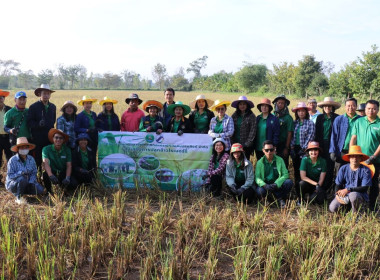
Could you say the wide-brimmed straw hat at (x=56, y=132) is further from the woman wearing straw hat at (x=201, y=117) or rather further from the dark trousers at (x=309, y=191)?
the dark trousers at (x=309, y=191)

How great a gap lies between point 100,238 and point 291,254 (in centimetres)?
200

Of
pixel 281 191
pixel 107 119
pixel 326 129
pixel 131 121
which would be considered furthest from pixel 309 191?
pixel 107 119

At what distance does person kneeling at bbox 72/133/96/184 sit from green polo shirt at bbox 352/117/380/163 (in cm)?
435

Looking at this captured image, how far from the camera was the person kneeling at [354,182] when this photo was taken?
15.0 feet

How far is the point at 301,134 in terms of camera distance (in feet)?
18.3

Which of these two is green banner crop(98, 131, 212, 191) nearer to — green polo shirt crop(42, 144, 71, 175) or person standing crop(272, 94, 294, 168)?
green polo shirt crop(42, 144, 71, 175)

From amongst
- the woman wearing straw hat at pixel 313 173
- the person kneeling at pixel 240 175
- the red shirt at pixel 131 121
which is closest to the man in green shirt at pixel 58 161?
the red shirt at pixel 131 121

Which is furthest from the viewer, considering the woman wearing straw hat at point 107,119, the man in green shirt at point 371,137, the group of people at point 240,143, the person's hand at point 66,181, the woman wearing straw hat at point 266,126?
the woman wearing straw hat at point 107,119

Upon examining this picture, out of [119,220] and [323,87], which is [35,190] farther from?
[323,87]

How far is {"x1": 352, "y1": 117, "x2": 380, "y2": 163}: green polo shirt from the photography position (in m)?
4.81

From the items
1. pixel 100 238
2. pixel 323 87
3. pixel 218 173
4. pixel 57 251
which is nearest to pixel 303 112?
pixel 218 173

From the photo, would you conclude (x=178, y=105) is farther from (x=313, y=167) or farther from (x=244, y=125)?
(x=313, y=167)

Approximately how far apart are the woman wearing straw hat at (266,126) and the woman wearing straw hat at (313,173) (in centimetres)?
58

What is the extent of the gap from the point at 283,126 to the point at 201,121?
146cm
